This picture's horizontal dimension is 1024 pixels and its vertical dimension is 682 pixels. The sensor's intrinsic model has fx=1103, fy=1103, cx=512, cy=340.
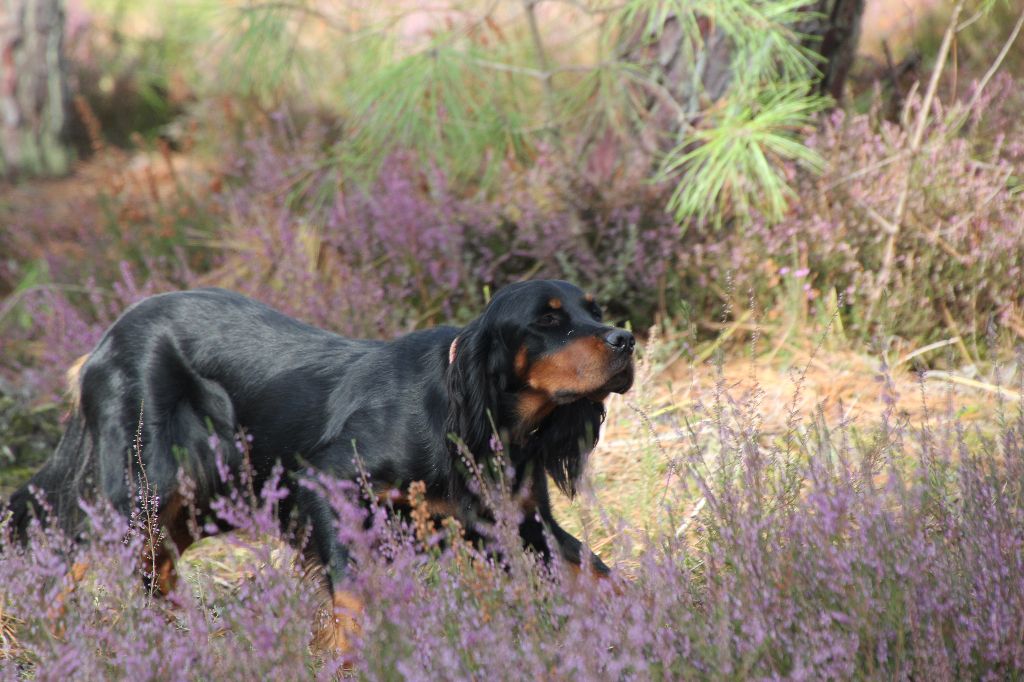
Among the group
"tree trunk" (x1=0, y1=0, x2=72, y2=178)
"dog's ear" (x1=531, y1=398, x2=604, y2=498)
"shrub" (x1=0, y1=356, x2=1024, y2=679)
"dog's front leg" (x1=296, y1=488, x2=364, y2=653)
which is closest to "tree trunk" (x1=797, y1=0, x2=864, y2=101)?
"dog's ear" (x1=531, y1=398, x2=604, y2=498)

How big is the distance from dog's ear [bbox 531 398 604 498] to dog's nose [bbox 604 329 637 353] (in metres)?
0.30

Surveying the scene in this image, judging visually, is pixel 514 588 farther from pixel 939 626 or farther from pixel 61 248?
pixel 61 248

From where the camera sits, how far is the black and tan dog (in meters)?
2.73

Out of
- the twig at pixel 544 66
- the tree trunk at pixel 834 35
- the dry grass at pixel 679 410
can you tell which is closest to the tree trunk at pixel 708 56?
the tree trunk at pixel 834 35

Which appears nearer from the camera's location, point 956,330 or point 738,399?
point 738,399

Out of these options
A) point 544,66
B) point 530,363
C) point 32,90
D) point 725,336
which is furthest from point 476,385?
point 32,90

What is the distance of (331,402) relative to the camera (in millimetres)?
3025

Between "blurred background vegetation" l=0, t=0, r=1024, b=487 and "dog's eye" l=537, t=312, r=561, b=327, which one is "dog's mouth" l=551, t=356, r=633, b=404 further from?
"blurred background vegetation" l=0, t=0, r=1024, b=487

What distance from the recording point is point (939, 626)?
5.50 ft

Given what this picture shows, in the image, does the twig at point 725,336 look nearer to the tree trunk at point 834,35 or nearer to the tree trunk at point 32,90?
the tree trunk at point 834,35

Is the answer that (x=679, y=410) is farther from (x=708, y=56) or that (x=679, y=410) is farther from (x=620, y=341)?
(x=708, y=56)

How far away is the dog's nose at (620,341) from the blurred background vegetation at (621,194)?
142 centimetres

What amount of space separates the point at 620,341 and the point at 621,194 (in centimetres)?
228

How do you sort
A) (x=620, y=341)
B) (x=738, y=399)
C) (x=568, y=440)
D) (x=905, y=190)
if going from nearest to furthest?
(x=620, y=341), (x=568, y=440), (x=738, y=399), (x=905, y=190)
